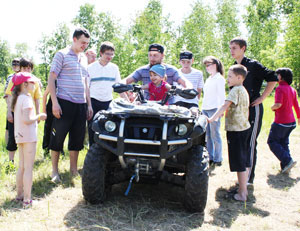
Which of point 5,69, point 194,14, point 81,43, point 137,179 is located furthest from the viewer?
point 5,69

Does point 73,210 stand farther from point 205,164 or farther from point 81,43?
point 81,43

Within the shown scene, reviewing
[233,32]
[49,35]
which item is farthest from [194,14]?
[49,35]

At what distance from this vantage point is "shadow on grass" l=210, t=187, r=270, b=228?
3.58 m

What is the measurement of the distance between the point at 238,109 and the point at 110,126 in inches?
69.2

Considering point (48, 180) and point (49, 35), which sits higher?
point (49, 35)

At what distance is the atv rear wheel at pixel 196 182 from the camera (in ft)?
11.2

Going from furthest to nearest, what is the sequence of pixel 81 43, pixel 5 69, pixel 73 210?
pixel 5 69 → pixel 81 43 → pixel 73 210

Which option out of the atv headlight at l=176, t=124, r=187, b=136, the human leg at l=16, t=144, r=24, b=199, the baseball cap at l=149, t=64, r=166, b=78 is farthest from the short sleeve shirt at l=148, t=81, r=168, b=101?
the human leg at l=16, t=144, r=24, b=199

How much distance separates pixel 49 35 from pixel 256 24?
91.5ft

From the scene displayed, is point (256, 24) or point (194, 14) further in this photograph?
point (256, 24)

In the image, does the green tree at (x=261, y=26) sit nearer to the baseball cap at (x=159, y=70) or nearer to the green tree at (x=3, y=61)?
the baseball cap at (x=159, y=70)

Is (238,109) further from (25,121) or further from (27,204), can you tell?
(27,204)

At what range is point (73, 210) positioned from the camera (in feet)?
12.0

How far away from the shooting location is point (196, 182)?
3.41 m
